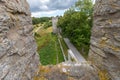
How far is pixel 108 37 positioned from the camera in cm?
395

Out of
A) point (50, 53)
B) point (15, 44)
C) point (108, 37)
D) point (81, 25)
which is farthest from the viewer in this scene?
point (50, 53)

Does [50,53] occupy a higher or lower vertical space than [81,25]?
lower

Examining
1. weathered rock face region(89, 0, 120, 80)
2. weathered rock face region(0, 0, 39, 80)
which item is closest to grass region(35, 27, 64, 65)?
weathered rock face region(89, 0, 120, 80)

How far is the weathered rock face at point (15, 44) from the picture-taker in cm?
279

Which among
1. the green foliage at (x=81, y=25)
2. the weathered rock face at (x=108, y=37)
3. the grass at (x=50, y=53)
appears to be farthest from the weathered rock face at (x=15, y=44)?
the green foliage at (x=81, y=25)

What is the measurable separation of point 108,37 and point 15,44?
2170 mm

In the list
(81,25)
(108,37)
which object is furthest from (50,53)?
(108,37)

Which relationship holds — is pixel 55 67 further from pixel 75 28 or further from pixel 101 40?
pixel 75 28

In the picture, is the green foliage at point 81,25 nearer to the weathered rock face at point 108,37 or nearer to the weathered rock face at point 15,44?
the weathered rock face at point 108,37

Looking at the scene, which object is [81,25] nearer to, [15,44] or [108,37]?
[108,37]

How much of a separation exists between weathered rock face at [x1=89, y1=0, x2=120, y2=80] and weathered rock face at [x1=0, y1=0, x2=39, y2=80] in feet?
5.68

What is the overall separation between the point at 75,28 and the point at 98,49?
18934 millimetres

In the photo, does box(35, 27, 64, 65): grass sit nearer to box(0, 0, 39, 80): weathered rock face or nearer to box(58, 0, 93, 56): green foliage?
box(58, 0, 93, 56): green foliage

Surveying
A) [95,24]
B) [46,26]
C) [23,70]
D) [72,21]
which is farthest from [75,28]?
[46,26]
